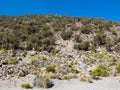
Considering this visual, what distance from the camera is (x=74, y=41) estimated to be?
33219mm

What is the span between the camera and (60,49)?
3061 centimetres

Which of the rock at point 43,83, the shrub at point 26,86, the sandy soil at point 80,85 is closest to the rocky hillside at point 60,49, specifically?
the rock at point 43,83

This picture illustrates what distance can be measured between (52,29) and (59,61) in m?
13.0

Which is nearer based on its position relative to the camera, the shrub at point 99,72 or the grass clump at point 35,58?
the shrub at point 99,72

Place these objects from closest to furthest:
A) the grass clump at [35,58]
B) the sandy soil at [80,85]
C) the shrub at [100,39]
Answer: the sandy soil at [80,85] < the grass clump at [35,58] < the shrub at [100,39]

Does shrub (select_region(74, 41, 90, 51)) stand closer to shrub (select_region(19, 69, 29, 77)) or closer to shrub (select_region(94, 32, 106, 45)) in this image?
shrub (select_region(94, 32, 106, 45))

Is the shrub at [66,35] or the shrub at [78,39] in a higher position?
the shrub at [66,35]

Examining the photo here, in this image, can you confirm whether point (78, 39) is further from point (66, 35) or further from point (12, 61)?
point (12, 61)

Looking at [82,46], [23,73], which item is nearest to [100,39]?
[82,46]

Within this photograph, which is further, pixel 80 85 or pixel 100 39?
pixel 100 39

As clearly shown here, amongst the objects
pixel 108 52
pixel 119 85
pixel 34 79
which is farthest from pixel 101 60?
pixel 34 79

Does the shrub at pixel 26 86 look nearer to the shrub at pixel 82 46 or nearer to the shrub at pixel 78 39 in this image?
the shrub at pixel 82 46

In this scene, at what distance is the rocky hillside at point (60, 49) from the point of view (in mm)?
22797

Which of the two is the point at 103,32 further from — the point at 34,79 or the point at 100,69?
the point at 34,79
